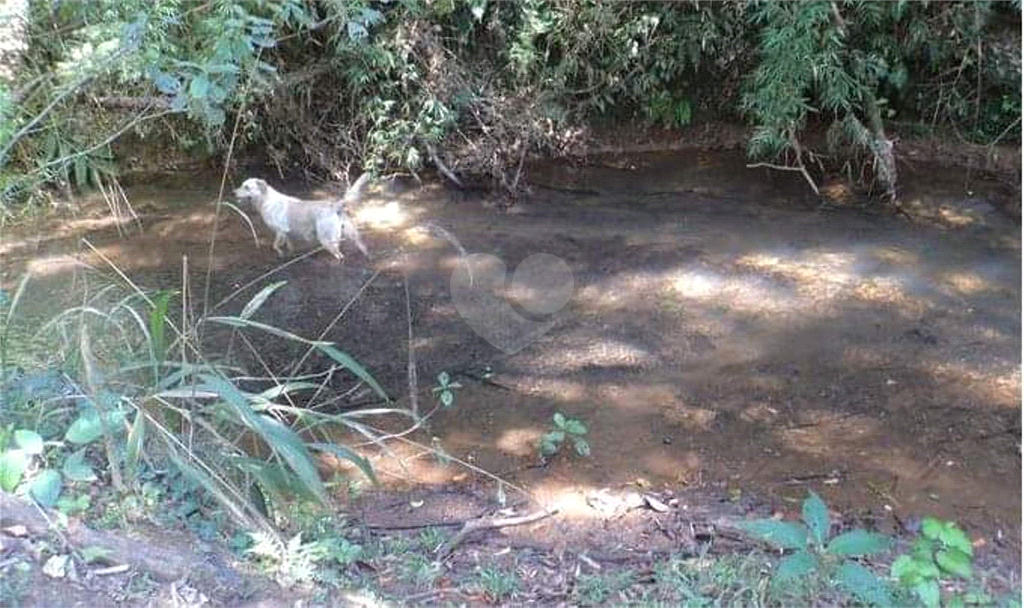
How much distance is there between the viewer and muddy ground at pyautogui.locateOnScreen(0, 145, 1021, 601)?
10.9 ft

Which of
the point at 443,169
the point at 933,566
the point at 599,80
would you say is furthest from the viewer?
the point at 599,80

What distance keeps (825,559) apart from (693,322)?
205 centimetres

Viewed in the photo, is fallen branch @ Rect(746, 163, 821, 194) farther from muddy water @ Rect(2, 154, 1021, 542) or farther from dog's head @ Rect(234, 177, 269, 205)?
dog's head @ Rect(234, 177, 269, 205)

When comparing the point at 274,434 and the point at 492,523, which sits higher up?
the point at 274,434

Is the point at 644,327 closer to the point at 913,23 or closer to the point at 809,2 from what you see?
the point at 809,2

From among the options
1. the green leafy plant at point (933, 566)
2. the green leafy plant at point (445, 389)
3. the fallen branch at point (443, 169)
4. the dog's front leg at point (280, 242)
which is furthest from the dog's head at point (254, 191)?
the green leafy plant at point (933, 566)

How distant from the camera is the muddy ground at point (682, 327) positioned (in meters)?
3.33

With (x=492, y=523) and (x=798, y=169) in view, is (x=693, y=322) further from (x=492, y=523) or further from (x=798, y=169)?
(x=798, y=169)

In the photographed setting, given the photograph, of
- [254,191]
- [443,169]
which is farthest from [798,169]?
[254,191]

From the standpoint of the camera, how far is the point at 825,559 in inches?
95.9

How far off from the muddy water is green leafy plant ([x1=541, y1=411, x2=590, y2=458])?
0.18 feet

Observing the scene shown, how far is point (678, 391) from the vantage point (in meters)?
3.89

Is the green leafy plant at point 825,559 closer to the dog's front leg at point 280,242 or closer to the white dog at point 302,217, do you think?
the white dog at point 302,217

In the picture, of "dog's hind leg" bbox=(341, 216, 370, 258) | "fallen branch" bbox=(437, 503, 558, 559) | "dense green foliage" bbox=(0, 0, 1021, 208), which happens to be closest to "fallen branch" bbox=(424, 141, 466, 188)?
"dense green foliage" bbox=(0, 0, 1021, 208)
